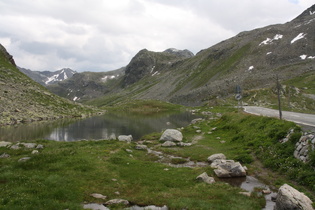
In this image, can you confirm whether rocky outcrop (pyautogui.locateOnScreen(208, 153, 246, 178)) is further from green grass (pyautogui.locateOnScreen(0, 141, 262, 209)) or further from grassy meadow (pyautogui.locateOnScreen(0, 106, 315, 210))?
green grass (pyautogui.locateOnScreen(0, 141, 262, 209))

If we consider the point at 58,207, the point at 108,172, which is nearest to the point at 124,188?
the point at 108,172

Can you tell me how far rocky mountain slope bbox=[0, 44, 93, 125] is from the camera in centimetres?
9410

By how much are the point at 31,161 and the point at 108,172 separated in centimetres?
881

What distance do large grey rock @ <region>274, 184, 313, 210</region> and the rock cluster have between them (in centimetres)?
692

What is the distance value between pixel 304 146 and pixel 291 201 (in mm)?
9665

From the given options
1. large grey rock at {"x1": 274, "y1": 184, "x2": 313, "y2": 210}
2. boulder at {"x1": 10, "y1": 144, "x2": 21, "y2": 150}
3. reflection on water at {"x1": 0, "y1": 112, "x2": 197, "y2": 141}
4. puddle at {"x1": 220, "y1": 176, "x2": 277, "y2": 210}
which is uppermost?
large grey rock at {"x1": 274, "y1": 184, "x2": 313, "y2": 210}

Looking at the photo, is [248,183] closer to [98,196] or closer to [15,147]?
[98,196]

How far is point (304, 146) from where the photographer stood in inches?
882

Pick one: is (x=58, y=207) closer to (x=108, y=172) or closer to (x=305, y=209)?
(x=108, y=172)

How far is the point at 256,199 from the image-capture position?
18.0 m

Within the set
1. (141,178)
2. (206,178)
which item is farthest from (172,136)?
(206,178)

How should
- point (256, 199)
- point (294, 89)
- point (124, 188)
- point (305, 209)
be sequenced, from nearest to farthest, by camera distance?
point (305, 209) < point (256, 199) < point (124, 188) < point (294, 89)

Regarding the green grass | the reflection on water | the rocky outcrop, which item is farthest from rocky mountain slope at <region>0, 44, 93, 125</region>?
the rocky outcrop

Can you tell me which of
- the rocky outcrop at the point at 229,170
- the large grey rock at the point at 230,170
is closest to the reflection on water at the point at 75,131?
the rocky outcrop at the point at 229,170
